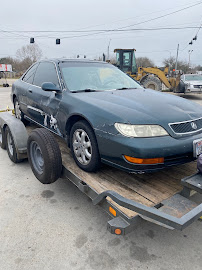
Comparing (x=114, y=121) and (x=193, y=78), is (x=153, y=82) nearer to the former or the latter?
(x=193, y=78)

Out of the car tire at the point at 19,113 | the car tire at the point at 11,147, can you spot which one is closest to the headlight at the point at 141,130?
the car tire at the point at 11,147

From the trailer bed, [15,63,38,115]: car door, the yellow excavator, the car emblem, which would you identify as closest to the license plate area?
the car emblem

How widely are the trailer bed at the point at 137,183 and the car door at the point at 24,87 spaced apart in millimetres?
2105

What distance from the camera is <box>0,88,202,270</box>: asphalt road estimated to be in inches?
83.7

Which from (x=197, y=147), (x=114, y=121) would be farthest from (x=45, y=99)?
(x=197, y=147)

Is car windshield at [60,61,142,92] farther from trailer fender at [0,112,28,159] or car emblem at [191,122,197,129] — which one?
car emblem at [191,122,197,129]

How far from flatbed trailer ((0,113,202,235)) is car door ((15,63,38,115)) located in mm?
1893

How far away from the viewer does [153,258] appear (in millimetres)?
2186

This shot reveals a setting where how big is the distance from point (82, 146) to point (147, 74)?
13.7 meters

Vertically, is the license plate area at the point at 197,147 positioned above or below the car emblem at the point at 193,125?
below

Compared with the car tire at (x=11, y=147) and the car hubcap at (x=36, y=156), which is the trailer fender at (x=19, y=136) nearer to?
the car tire at (x=11, y=147)

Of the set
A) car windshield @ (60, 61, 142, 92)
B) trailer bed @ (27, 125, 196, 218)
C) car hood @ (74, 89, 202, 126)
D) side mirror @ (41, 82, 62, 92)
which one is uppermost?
car windshield @ (60, 61, 142, 92)

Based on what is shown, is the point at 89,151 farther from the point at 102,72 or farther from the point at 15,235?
the point at 102,72

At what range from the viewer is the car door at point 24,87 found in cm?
449
